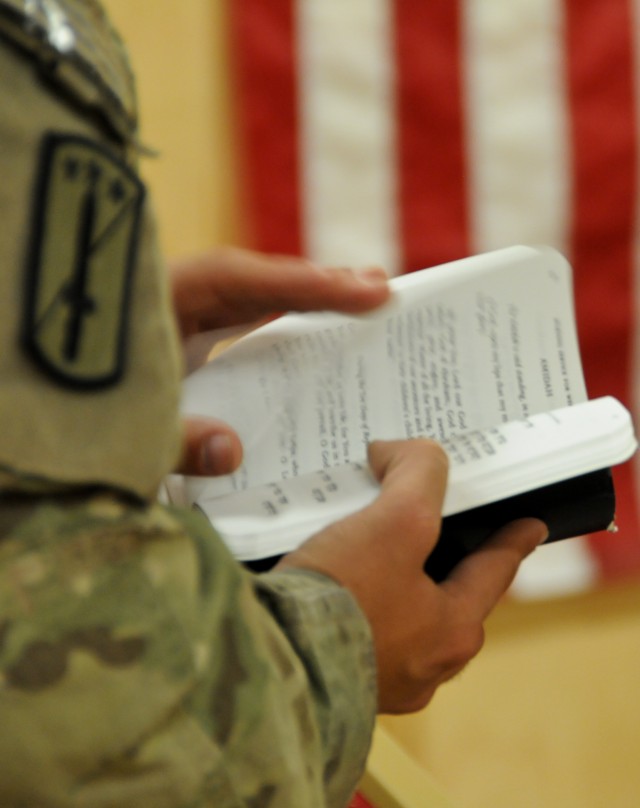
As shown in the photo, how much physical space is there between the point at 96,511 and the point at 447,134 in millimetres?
758

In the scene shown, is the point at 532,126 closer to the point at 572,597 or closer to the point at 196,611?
the point at 572,597

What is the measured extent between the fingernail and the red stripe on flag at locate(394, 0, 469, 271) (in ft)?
1.66

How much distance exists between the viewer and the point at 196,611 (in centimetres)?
24

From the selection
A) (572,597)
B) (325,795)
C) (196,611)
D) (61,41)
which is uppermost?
(61,41)

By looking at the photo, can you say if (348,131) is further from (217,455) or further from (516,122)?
(217,455)

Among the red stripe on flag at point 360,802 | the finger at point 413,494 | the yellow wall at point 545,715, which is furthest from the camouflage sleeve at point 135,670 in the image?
the yellow wall at point 545,715

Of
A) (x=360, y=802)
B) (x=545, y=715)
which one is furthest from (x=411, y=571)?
(x=545, y=715)

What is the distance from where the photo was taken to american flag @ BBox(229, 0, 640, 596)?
2.79 feet

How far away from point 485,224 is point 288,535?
61 centimetres

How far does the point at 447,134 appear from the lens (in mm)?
886

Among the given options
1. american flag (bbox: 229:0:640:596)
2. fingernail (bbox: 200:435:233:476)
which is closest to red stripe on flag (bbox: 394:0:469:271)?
american flag (bbox: 229:0:640:596)

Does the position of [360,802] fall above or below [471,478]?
below

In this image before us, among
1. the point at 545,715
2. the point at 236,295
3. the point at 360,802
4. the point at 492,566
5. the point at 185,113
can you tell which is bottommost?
the point at 545,715

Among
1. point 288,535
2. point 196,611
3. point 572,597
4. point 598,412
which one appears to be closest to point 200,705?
point 196,611
